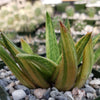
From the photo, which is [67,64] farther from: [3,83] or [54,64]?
[3,83]

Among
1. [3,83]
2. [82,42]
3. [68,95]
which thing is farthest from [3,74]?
[82,42]

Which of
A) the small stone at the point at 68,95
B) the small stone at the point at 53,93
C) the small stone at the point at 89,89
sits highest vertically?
the small stone at the point at 53,93

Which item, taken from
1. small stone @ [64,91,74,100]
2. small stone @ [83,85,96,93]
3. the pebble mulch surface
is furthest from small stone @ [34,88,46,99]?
small stone @ [83,85,96,93]

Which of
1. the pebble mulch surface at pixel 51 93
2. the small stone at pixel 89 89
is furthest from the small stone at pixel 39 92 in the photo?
the small stone at pixel 89 89

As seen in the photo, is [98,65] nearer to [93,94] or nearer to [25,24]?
[93,94]

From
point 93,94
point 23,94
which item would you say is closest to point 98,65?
point 93,94

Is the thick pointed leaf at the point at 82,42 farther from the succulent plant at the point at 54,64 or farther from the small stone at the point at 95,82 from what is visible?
the small stone at the point at 95,82
